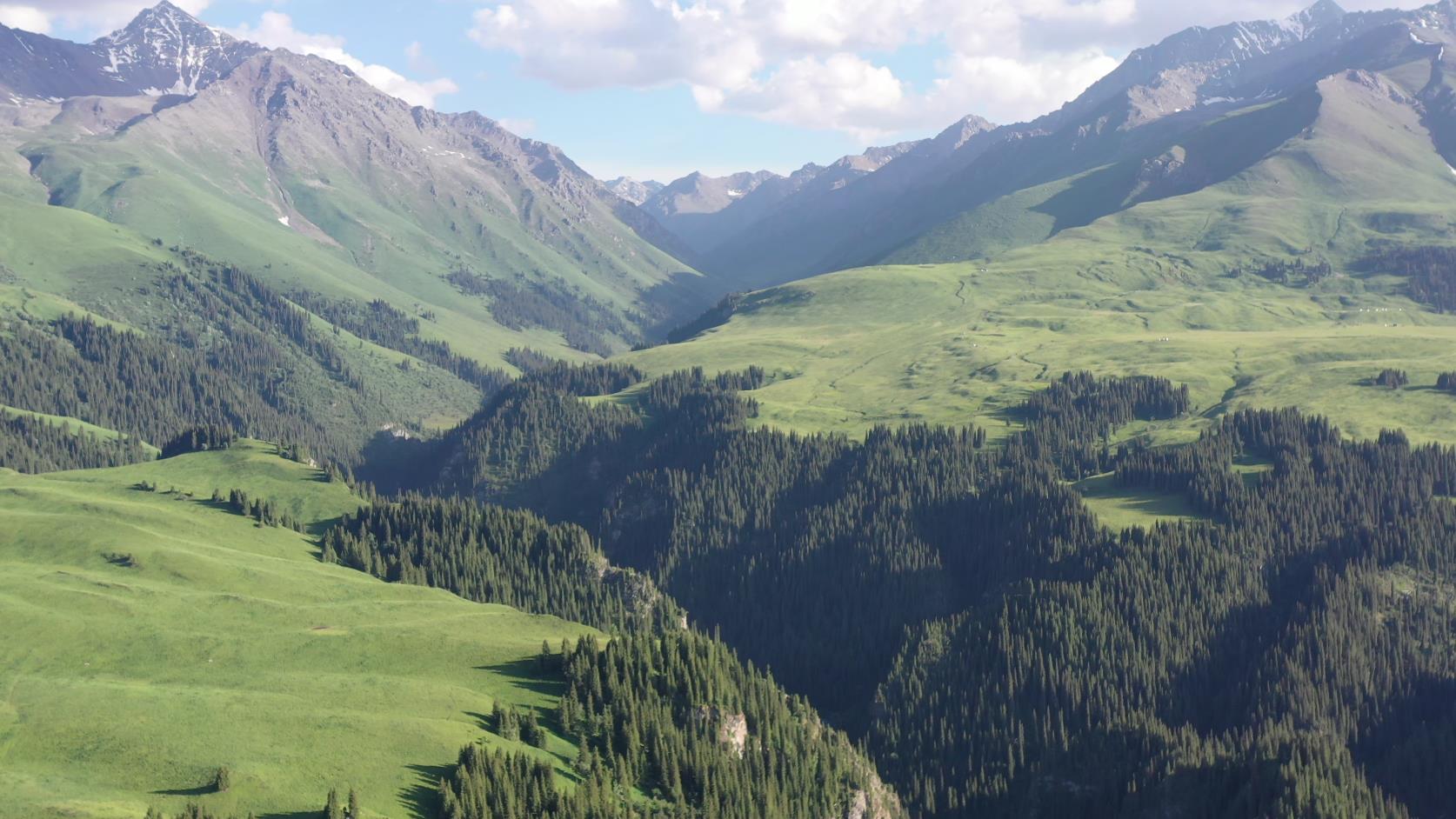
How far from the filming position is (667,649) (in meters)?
176

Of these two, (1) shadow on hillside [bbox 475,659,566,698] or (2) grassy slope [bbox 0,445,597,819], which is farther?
(1) shadow on hillside [bbox 475,659,566,698]

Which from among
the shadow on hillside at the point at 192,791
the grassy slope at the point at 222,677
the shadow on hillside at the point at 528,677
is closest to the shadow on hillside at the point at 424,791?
the grassy slope at the point at 222,677

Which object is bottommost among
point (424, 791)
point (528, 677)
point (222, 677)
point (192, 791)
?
point (424, 791)

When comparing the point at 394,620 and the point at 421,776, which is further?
the point at 394,620

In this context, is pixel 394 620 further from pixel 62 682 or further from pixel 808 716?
pixel 808 716

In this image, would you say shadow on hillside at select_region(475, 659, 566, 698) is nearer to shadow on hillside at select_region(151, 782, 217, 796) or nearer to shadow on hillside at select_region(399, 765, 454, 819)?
shadow on hillside at select_region(399, 765, 454, 819)

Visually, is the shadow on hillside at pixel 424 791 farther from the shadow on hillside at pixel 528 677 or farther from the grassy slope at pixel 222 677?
the shadow on hillside at pixel 528 677

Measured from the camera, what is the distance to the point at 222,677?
146 m

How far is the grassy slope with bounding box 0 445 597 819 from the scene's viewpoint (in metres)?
119

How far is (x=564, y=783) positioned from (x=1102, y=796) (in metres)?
92.8

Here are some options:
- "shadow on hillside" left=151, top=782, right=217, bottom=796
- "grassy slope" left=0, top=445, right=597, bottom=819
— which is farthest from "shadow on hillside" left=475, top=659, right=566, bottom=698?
"shadow on hillside" left=151, top=782, right=217, bottom=796

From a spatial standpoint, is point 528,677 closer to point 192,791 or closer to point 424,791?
point 424,791

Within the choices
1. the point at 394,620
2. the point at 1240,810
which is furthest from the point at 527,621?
the point at 1240,810

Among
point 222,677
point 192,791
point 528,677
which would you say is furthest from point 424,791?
point 528,677
